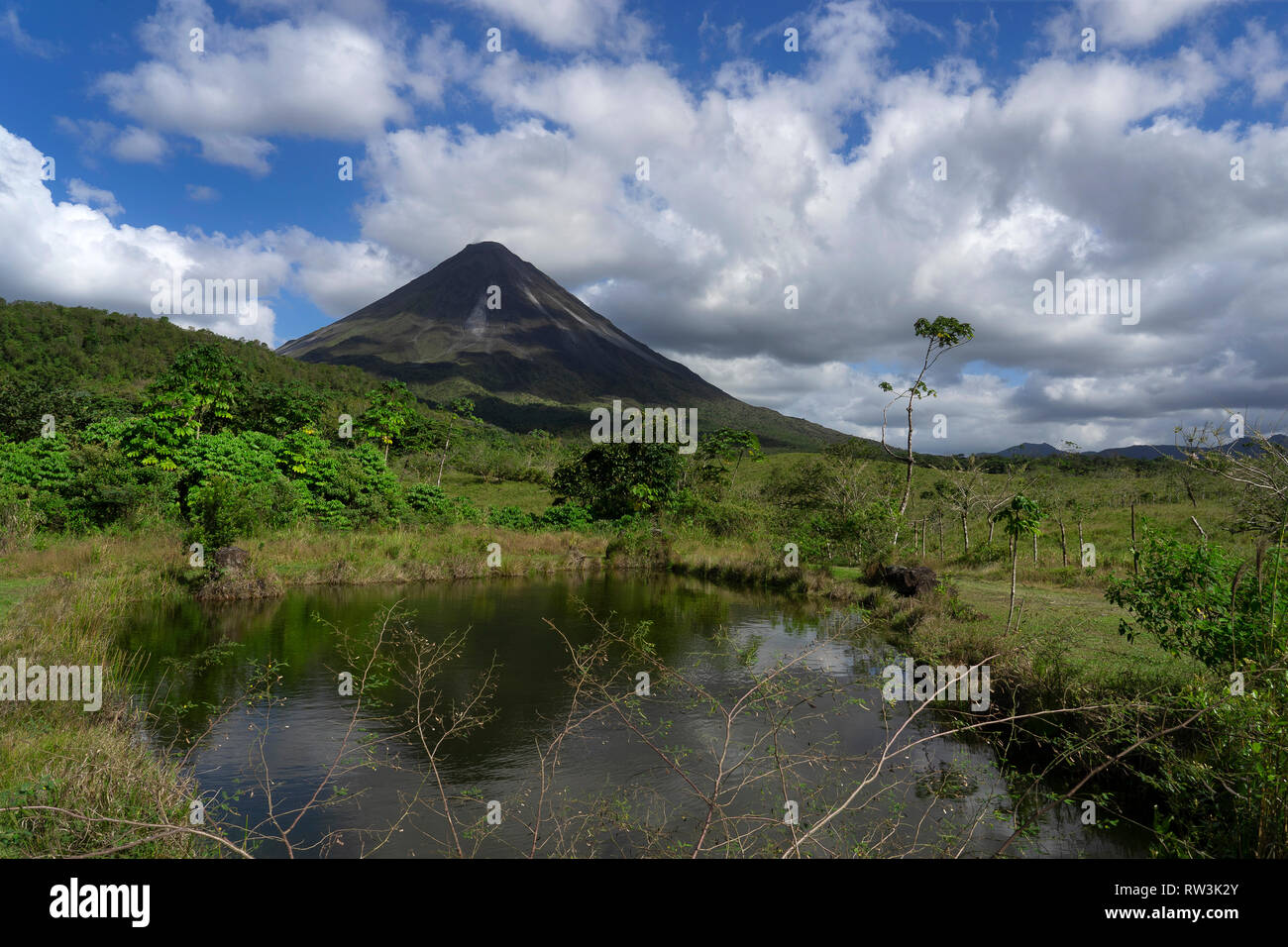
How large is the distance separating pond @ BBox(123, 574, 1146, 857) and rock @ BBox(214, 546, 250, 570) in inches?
62.9

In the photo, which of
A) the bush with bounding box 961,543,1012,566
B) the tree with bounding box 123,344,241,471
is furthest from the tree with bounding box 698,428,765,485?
the tree with bounding box 123,344,241,471

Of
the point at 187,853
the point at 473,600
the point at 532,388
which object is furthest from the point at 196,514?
the point at 532,388

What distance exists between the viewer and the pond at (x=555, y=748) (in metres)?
6.14

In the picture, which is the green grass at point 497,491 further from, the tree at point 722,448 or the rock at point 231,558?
the rock at point 231,558

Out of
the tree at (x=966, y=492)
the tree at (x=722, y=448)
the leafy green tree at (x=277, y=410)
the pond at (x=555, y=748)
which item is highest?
the leafy green tree at (x=277, y=410)

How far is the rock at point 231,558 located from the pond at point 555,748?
5.24 feet

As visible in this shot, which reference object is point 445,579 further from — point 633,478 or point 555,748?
point 555,748

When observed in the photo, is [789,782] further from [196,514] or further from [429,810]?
[196,514]

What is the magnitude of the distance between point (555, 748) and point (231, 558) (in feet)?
44.5

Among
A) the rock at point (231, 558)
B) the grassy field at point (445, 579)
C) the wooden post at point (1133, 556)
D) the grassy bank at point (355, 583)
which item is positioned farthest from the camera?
the rock at point (231, 558)

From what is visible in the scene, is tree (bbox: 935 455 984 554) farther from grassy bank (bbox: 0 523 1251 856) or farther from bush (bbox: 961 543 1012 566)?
grassy bank (bbox: 0 523 1251 856)

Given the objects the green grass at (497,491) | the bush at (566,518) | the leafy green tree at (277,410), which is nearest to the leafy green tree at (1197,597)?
the bush at (566,518)

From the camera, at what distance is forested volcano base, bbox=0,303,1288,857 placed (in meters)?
4.83
